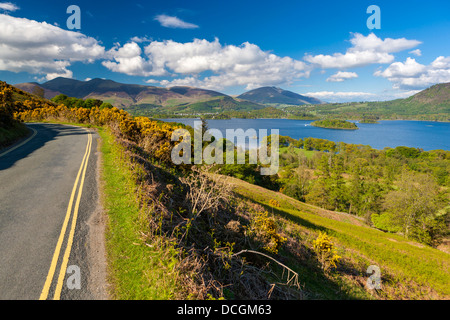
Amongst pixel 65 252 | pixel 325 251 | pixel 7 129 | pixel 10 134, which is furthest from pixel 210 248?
pixel 7 129

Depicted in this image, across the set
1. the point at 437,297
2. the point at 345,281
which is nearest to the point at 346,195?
the point at 437,297

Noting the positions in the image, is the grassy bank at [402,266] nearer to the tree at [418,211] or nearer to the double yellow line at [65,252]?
the double yellow line at [65,252]

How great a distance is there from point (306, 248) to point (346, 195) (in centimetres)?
5836

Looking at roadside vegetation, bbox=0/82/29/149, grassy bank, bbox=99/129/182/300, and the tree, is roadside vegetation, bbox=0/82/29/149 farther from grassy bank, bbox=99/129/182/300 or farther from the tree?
the tree

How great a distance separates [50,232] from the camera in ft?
21.1

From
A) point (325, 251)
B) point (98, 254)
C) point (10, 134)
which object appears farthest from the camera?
point (10, 134)

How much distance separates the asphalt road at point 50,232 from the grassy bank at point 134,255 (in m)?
0.33

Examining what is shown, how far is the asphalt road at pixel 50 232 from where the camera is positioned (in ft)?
15.3

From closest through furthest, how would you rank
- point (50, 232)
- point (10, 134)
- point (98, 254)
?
point (98, 254)
point (50, 232)
point (10, 134)

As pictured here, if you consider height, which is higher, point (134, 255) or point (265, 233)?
point (134, 255)

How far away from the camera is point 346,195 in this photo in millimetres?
63250

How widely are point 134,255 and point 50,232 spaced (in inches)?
119

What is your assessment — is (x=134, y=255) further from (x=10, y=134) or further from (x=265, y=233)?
(x=10, y=134)

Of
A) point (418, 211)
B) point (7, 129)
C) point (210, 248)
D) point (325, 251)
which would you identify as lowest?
point (418, 211)
